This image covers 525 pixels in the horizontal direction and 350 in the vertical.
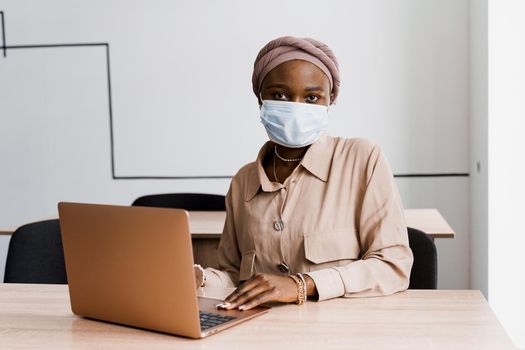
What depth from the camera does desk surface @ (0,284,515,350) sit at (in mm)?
1368

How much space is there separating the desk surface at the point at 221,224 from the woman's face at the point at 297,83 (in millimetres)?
1192

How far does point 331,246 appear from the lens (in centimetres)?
188

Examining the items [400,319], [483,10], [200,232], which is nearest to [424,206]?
[483,10]

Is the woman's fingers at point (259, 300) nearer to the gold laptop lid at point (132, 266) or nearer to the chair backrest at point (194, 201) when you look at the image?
the gold laptop lid at point (132, 266)

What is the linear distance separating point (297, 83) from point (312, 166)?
0.72 ft

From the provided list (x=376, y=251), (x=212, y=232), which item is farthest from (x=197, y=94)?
(x=376, y=251)

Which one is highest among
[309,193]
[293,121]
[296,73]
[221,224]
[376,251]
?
[296,73]

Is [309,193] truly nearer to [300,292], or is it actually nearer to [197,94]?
[300,292]

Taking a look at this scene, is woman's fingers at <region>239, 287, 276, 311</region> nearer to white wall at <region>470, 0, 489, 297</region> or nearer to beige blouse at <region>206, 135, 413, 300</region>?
beige blouse at <region>206, 135, 413, 300</region>

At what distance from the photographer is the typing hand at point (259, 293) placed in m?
1.58

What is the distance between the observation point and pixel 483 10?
4016 millimetres

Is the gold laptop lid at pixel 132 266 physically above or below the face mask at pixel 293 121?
below
